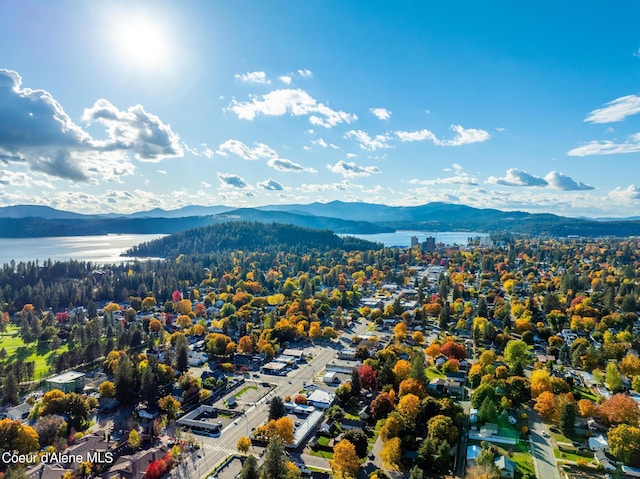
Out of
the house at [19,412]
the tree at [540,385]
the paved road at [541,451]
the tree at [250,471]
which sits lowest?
the house at [19,412]

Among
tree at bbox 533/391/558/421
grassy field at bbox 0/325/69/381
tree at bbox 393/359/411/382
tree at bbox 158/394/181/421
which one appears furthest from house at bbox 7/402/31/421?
tree at bbox 533/391/558/421

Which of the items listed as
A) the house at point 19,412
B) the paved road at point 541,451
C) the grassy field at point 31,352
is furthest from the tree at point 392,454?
the grassy field at point 31,352

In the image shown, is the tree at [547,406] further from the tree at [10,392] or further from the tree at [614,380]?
the tree at [10,392]

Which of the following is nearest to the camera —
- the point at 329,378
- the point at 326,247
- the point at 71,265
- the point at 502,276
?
the point at 329,378

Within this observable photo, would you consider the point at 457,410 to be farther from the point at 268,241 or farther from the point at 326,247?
the point at 268,241

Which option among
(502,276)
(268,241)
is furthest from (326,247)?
(502,276)
